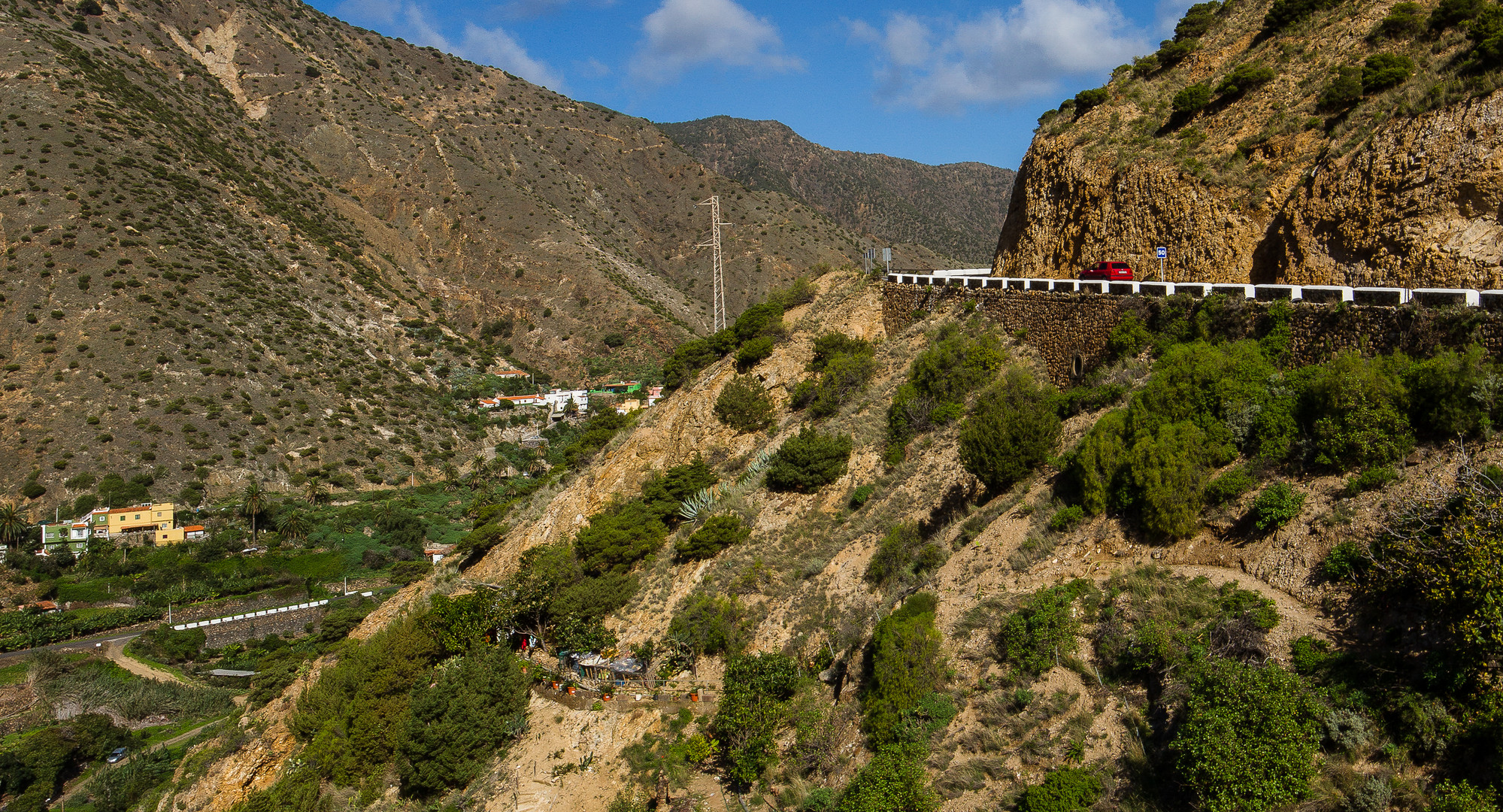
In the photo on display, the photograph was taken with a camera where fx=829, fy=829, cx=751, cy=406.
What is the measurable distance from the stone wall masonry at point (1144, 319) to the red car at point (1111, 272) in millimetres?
1329

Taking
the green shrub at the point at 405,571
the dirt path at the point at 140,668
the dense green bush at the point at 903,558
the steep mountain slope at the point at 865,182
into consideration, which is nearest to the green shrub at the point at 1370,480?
the dense green bush at the point at 903,558

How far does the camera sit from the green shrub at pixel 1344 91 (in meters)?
17.4

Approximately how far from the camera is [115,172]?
2499 inches

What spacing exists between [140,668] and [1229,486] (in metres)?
51.1

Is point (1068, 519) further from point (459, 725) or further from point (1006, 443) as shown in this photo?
point (459, 725)

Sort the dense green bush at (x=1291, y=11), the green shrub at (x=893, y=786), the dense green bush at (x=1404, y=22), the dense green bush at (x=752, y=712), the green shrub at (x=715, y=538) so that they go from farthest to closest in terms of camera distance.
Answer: the dense green bush at (x=1291, y=11) < the green shrub at (x=715, y=538) < the dense green bush at (x=1404, y=22) < the dense green bush at (x=752, y=712) < the green shrub at (x=893, y=786)

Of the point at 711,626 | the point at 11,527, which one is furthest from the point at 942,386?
the point at 11,527

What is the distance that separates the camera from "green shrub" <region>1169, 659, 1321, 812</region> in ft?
25.3

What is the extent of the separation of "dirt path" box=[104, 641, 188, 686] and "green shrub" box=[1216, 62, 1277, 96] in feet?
171

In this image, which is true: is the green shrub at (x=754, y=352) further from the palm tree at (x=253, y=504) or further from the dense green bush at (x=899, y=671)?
the palm tree at (x=253, y=504)

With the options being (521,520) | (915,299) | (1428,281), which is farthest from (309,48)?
(1428,281)

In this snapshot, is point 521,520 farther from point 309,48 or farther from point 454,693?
point 309,48

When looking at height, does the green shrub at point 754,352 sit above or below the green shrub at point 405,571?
above

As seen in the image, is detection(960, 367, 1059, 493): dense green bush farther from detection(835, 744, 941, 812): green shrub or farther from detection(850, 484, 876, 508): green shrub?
detection(835, 744, 941, 812): green shrub
